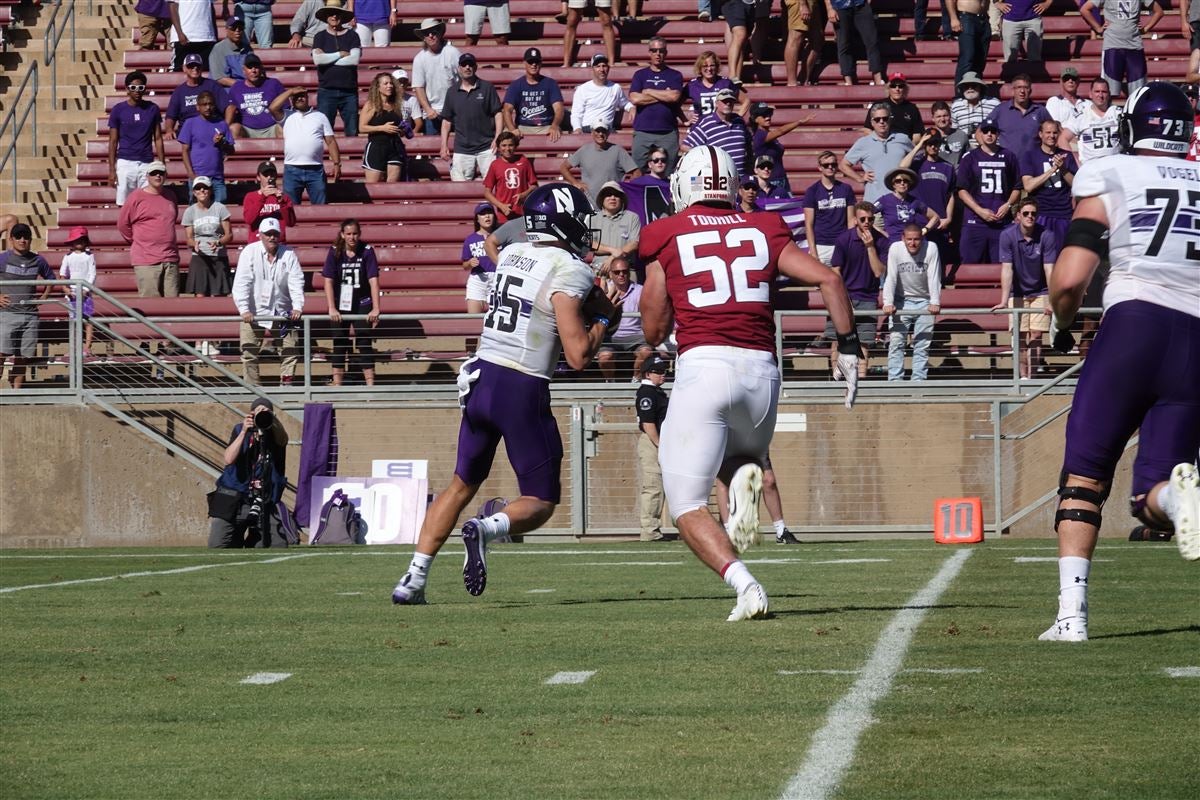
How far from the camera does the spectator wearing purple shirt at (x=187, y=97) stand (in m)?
23.0

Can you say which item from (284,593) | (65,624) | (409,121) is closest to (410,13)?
(409,121)

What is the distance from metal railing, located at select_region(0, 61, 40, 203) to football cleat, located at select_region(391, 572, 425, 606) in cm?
1575

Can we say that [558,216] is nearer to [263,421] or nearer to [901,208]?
[263,421]

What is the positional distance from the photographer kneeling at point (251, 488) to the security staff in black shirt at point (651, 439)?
3358mm


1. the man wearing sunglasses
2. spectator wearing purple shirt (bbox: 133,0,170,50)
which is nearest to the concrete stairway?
spectator wearing purple shirt (bbox: 133,0,170,50)

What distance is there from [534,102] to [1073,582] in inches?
635

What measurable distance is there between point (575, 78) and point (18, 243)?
25.3 feet

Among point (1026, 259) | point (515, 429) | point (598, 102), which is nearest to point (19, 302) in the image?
point (598, 102)

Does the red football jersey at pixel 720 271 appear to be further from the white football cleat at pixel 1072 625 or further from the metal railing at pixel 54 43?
the metal railing at pixel 54 43

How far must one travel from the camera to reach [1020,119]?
2072cm

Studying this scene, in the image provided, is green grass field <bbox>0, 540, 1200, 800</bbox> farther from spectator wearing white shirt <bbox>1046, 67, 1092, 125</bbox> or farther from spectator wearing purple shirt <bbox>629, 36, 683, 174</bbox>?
spectator wearing white shirt <bbox>1046, 67, 1092, 125</bbox>

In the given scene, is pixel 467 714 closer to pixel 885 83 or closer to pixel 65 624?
pixel 65 624

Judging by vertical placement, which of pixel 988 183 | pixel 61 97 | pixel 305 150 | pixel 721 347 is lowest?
pixel 721 347

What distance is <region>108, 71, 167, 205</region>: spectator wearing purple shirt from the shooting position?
2242 cm
